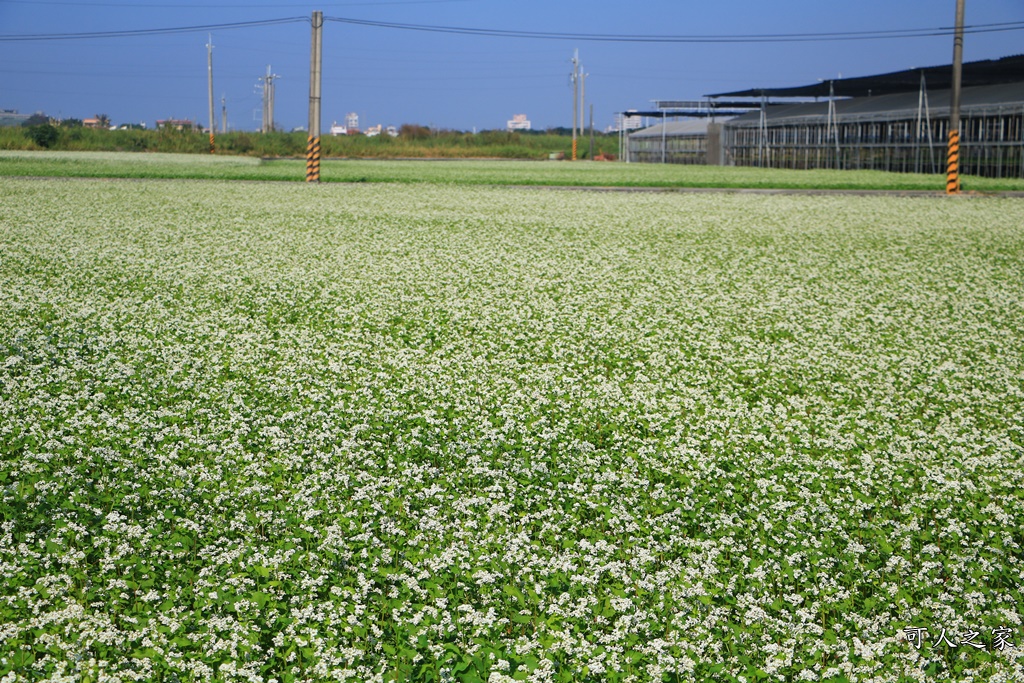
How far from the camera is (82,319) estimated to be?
11.0m

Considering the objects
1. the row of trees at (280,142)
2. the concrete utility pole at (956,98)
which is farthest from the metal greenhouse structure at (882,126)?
the row of trees at (280,142)

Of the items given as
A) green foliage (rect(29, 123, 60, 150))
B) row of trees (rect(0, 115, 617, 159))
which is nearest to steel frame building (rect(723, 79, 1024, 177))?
row of trees (rect(0, 115, 617, 159))

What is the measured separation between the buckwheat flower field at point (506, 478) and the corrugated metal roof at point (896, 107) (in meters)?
35.2

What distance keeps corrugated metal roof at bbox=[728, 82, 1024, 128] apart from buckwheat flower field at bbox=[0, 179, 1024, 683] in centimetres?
3516

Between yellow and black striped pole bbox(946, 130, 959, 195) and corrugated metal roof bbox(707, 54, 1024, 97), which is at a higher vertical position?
corrugated metal roof bbox(707, 54, 1024, 97)

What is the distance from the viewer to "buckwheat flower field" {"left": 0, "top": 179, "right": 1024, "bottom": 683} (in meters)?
4.26

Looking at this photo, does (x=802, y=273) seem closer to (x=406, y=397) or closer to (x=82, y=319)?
(x=406, y=397)

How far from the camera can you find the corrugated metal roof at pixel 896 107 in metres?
44.8

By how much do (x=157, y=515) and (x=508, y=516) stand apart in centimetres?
194

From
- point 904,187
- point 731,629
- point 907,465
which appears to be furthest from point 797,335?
point 904,187

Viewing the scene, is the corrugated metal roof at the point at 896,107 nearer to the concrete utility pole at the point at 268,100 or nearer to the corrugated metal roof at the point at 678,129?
the corrugated metal roof at the point at 678,129

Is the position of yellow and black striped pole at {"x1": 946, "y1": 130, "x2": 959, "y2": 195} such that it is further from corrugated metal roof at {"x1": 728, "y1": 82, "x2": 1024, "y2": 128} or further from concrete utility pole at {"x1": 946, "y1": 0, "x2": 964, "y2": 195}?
corrugated metal roof at {"x1": 728, "y1": 82, "x2": 1024, "y2": 128}

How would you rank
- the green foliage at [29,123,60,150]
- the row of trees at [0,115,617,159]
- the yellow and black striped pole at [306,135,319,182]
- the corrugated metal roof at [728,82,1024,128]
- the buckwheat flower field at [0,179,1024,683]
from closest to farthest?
the buckwheat flower field at [0,179,1024,683] → the yellow and black striped pole at [306,135,319,182] → the corrugated metal roof at [728,82,1024,128] → the green foliage at [29,123,60,150] → the row of trees at [0,115,617,159]

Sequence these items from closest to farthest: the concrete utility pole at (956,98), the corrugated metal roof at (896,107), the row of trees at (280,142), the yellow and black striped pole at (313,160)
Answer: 1. the concrete utility pole at (956,98)
2. the yellow and black striped pole at (313,160)
3. the corrugated metal roof at (896,107)
4. the row of trees at (280,142)
